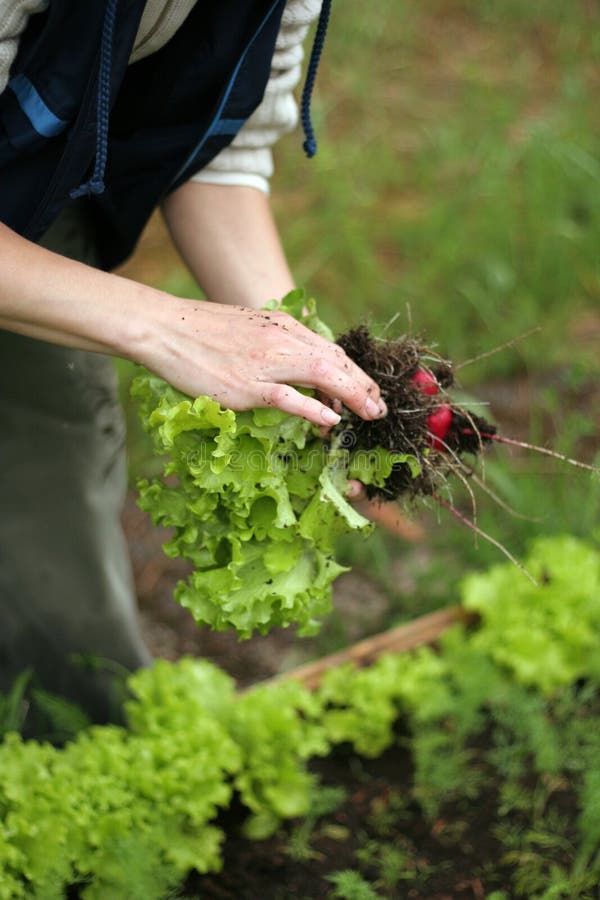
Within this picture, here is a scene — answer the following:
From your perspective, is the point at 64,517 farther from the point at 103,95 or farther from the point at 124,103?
the point at 103,95

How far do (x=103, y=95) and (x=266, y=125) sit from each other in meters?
0.63

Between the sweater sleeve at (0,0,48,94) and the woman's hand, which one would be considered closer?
the sweater sleeve at (0,0,48,94)

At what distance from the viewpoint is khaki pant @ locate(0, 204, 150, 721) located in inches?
87.4

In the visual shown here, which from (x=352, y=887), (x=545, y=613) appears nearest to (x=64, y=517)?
(x=352, y=887)

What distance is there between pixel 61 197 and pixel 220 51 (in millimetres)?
403

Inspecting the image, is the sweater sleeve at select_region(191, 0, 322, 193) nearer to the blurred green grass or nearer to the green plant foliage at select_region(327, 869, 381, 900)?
the blurred green grass

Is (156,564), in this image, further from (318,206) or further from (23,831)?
(318,206)

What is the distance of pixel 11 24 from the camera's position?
1582mm

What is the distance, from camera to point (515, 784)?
2678mm

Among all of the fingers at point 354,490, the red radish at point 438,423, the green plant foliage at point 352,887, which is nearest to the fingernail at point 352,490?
the fingers at point 354,490

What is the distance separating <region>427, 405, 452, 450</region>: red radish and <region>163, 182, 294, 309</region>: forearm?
0.46 meters

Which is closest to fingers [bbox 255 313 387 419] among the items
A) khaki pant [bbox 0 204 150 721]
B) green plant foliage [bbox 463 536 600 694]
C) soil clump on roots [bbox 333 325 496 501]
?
soil clump on roots [bbox 333 325 496 501]

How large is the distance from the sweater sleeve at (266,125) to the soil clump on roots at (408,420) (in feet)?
1.54

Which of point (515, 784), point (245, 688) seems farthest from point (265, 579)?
point (245, 688)
